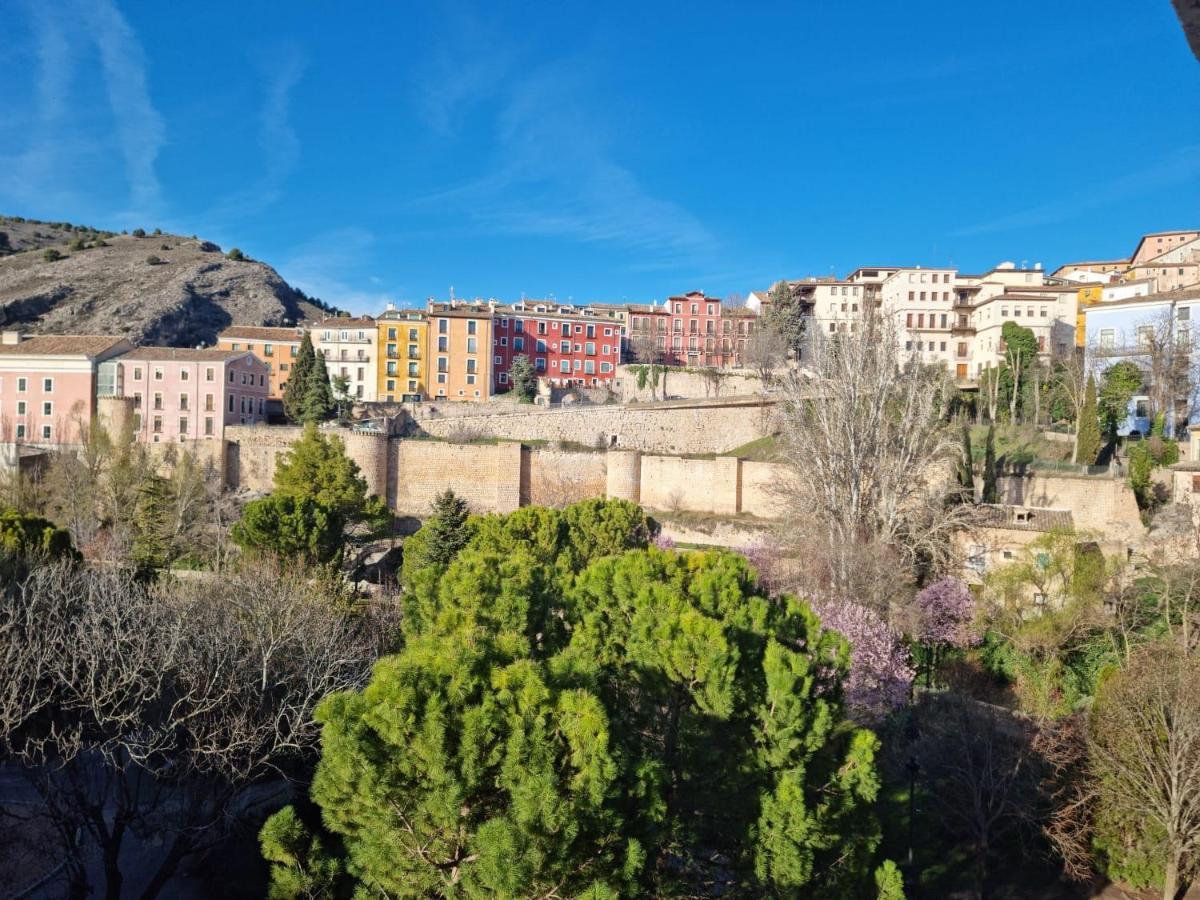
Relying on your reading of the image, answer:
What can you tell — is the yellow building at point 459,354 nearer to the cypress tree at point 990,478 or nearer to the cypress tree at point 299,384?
the cypress tree at point 299,384

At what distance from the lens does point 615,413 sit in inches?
1700

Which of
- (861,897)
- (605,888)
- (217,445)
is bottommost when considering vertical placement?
(861,897)

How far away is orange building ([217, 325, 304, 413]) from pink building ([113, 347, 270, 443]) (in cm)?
927

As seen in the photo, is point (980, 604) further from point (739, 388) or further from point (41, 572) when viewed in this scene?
point (739, 388)

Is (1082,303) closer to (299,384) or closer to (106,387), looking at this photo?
(299,384)

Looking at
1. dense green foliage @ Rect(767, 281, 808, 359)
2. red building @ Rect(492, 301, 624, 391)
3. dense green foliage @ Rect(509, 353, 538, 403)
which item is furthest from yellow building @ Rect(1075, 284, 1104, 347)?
dense green foliage @ Rect(509, 353, 538, 403)

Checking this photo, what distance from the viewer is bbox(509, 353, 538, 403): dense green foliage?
4959 cm

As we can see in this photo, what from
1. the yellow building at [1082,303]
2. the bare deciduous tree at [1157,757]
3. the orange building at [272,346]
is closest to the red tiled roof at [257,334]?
the orange building at [272,346]

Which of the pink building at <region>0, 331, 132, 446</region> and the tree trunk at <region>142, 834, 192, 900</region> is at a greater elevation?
the pink building at <region>0, 331, 132, 446</region>

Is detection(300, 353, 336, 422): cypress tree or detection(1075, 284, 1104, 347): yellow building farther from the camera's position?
detection(300, 353, 336, 422): cypress tree

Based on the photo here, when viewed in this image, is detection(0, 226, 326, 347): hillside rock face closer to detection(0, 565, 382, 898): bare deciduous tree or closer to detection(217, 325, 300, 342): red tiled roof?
detection(217, 325, 300, 342): red tiled roof

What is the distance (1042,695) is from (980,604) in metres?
4.83

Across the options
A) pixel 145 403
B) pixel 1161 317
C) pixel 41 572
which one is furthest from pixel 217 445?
pixel 1161 317

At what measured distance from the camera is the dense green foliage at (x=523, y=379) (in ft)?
163
